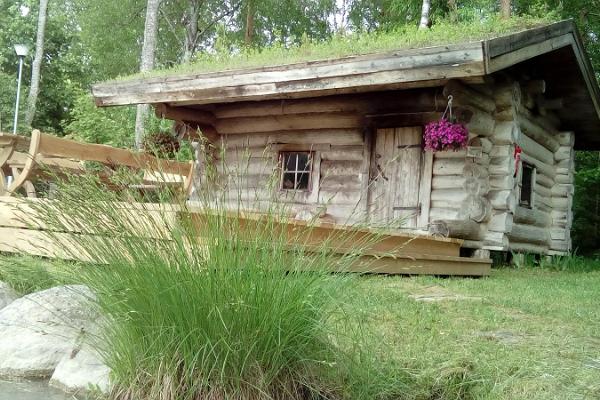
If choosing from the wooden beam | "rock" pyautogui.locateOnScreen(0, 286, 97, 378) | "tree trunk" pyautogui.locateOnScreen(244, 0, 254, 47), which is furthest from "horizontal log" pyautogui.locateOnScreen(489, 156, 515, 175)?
"tree trunk" pyautogui.locateOnScreen(244, 0, 254, 47)

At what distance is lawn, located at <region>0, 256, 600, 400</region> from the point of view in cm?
230

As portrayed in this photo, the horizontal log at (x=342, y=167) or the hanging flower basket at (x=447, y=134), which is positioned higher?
the hanging flower basket at (x=447, y=134)

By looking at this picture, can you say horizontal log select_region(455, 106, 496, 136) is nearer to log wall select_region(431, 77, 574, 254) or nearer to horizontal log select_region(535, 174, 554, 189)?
log wall select_region(431, 77, 574, 254)

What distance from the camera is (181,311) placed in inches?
83.2

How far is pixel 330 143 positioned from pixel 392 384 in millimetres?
7107

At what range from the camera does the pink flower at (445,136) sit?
291 inches

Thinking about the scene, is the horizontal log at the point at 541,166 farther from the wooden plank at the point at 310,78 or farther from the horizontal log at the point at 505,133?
the wooden plank at the point at 310,78

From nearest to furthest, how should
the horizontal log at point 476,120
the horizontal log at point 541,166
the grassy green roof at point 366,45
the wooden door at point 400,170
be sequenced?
1. the grassy green roof at point 366,45
2. the horizontal log at point 476,120
3. the wooden door at point 400,170
4. the horizontal log at point 541,166

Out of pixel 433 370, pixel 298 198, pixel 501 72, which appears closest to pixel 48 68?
pixel 298 198

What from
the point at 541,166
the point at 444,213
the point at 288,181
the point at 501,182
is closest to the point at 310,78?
the point at 444,213

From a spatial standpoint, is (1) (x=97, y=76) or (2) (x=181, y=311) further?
(1) (x=97, y=76)

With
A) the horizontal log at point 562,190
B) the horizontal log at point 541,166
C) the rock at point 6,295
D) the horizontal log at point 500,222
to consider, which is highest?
the horizontal log at point 541,166

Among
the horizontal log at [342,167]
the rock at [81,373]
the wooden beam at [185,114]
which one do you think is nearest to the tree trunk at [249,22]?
the wooden beam at [185,114]

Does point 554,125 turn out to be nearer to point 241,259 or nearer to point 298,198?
point 298,198
